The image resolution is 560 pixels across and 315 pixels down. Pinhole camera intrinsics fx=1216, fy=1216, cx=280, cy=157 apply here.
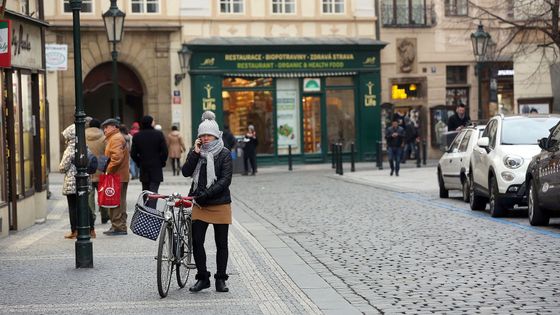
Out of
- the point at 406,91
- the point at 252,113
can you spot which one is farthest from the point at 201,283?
the point at 406,91

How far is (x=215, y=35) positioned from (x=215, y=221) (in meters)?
32.8

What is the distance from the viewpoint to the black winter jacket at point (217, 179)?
1166 cm

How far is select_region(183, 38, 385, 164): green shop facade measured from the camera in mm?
43750

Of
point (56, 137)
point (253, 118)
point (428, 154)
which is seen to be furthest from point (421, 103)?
point (56, 137)

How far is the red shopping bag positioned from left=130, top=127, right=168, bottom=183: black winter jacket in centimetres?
47

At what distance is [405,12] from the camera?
46.8m

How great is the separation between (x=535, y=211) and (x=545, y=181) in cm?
70

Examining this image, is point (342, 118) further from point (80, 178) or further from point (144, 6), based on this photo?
point (80, 178)

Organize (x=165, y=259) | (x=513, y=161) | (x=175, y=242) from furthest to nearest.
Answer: (x=513, y=161)
(x=175, y=242)
(x=165, y=259)

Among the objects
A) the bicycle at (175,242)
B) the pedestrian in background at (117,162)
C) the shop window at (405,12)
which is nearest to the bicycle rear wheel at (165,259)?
the bicycle at (175,242)

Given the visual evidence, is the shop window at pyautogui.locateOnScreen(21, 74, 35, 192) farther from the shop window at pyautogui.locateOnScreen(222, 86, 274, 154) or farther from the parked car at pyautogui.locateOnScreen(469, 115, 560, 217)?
the shop window at pyautogui.locateOnScreen(222, 86, 274, 154)

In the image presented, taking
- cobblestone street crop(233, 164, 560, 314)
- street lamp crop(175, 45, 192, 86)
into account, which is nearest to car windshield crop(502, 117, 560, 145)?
cobblestone street crop(233, 164, 560, 314)

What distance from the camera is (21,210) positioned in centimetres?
1947

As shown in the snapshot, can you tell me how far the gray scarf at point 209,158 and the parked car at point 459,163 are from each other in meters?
12.4
